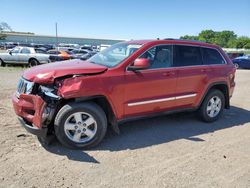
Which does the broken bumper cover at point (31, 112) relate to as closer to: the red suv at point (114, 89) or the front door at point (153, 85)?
the red suv at point (114, 89)

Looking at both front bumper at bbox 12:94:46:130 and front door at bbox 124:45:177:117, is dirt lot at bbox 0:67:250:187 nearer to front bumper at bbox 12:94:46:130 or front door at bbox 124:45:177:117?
front bumper at bbox 12:94:46:130

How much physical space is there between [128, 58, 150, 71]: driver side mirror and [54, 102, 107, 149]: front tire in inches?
37.0

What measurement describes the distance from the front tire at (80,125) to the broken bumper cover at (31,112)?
0.84 feet

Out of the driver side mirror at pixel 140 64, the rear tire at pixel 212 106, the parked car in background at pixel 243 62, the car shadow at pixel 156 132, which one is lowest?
the parked car in background at pixel 243 62

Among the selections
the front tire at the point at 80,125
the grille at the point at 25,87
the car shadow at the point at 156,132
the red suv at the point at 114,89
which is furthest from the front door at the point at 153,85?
the grille at the point at 25,87

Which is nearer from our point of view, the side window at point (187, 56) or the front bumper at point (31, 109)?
the front bumper at point (31, 109)

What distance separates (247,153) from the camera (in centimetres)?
445

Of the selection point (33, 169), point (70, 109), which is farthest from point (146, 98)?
point (33, 169)

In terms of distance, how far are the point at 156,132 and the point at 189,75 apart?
136cm

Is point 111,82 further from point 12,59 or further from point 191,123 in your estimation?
point 12,59

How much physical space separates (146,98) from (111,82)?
824mm

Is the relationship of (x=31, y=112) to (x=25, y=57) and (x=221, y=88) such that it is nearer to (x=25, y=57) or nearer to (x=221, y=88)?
(x=221, y=88)

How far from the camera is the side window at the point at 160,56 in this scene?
4941 mm

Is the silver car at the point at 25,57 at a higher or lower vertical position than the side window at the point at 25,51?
lower
